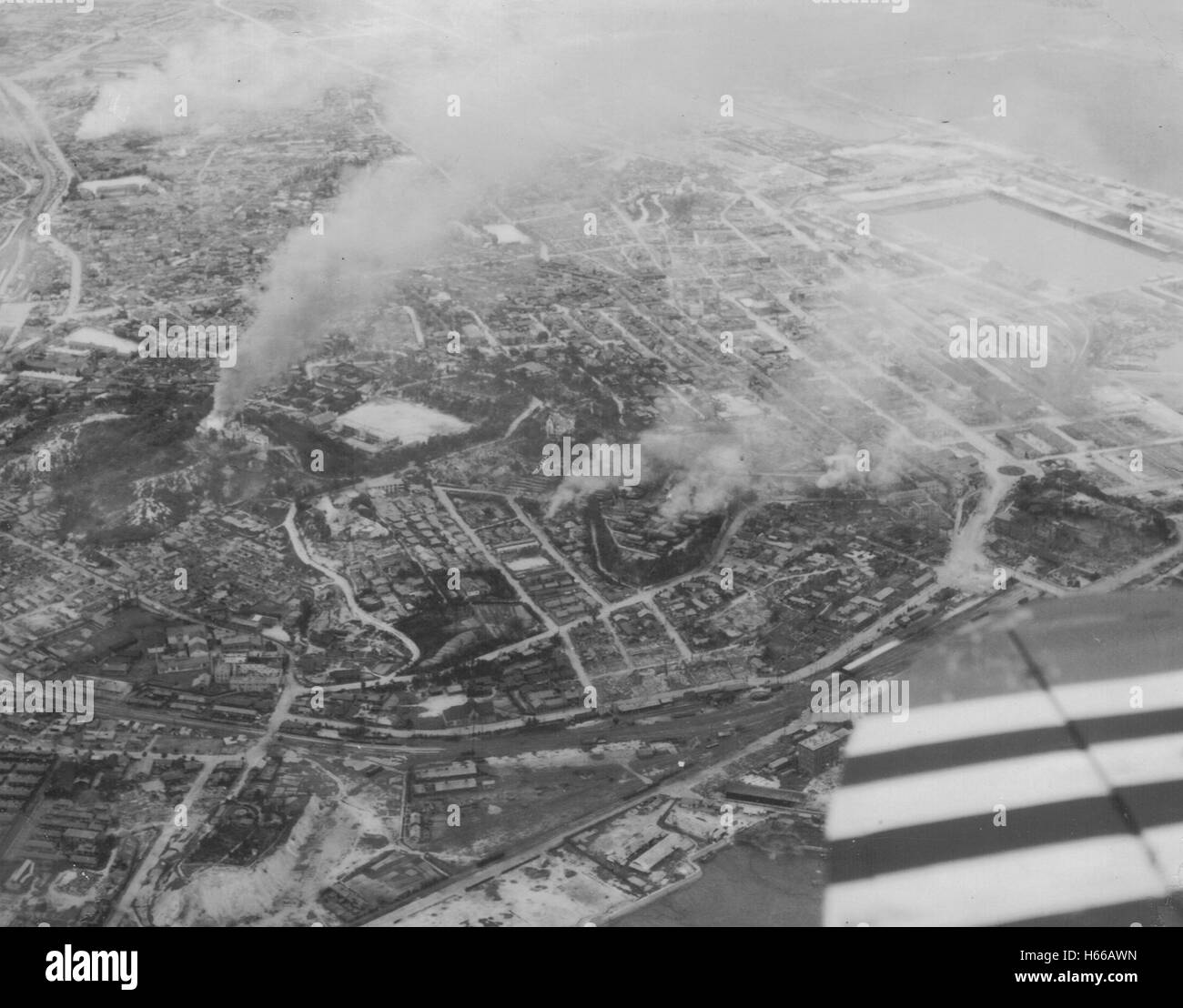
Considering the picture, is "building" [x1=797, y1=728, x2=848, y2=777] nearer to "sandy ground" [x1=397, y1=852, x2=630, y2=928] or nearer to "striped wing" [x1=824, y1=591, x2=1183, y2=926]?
"sandy ground" [x1=397, y1=852, x2=630, y2=928]

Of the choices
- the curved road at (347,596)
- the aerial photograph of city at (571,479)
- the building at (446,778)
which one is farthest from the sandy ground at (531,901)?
the curved road at (347,596)

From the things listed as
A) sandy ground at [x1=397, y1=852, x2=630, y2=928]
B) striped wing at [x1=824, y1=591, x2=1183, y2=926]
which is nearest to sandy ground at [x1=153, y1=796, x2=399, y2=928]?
sandy ground at [x1=397, y1=852, x2=630, y2=928]

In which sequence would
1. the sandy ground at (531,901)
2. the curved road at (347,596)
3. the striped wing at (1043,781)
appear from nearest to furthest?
1. the striped wing at (1043,781)
2. the sandy ground at (531,901)
3. the curved road at (347,596)

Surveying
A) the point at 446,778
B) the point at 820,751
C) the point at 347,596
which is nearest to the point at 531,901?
the point at 446,778

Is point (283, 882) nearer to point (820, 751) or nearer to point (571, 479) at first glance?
point (820, 751)

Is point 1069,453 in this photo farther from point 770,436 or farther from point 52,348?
point 52,348

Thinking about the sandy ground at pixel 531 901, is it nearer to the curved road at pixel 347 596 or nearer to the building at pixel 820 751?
the building at pixel 820 751
